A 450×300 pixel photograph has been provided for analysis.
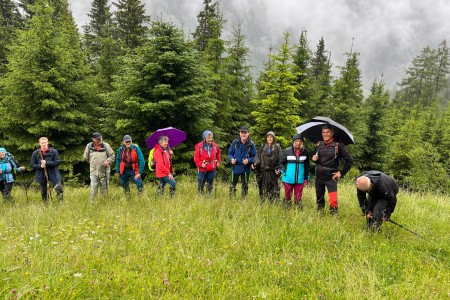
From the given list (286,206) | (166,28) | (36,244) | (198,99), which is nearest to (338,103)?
(198,99)

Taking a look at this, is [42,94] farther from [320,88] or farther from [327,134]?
[320,88]

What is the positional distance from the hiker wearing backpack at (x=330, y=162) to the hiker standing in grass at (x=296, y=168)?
0.41m

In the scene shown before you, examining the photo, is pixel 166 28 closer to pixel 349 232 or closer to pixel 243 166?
pixel 243 166

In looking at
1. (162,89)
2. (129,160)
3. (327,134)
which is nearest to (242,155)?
(327,134)

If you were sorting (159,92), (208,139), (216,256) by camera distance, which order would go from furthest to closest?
(159,92), (208,139), (216,256)

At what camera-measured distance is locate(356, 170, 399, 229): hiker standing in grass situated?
15.9 ft

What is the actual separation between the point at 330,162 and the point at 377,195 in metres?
1.17

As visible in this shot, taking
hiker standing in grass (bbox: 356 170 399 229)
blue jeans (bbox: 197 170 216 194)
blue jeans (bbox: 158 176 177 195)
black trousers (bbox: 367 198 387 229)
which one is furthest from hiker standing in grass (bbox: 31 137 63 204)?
black trousers (bbox: 367 198 387 229)

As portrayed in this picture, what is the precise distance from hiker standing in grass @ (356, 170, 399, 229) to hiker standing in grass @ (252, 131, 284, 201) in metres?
2.09

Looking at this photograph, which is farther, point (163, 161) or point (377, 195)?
point (163, 161)

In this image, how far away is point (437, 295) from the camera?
10.9 ft

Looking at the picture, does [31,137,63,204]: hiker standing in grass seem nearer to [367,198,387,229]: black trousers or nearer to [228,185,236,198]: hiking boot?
[228,185,236,198]: hiking boot

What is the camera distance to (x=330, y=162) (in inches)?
232

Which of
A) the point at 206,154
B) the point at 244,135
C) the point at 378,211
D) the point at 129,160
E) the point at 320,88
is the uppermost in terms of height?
the point at 320,88
